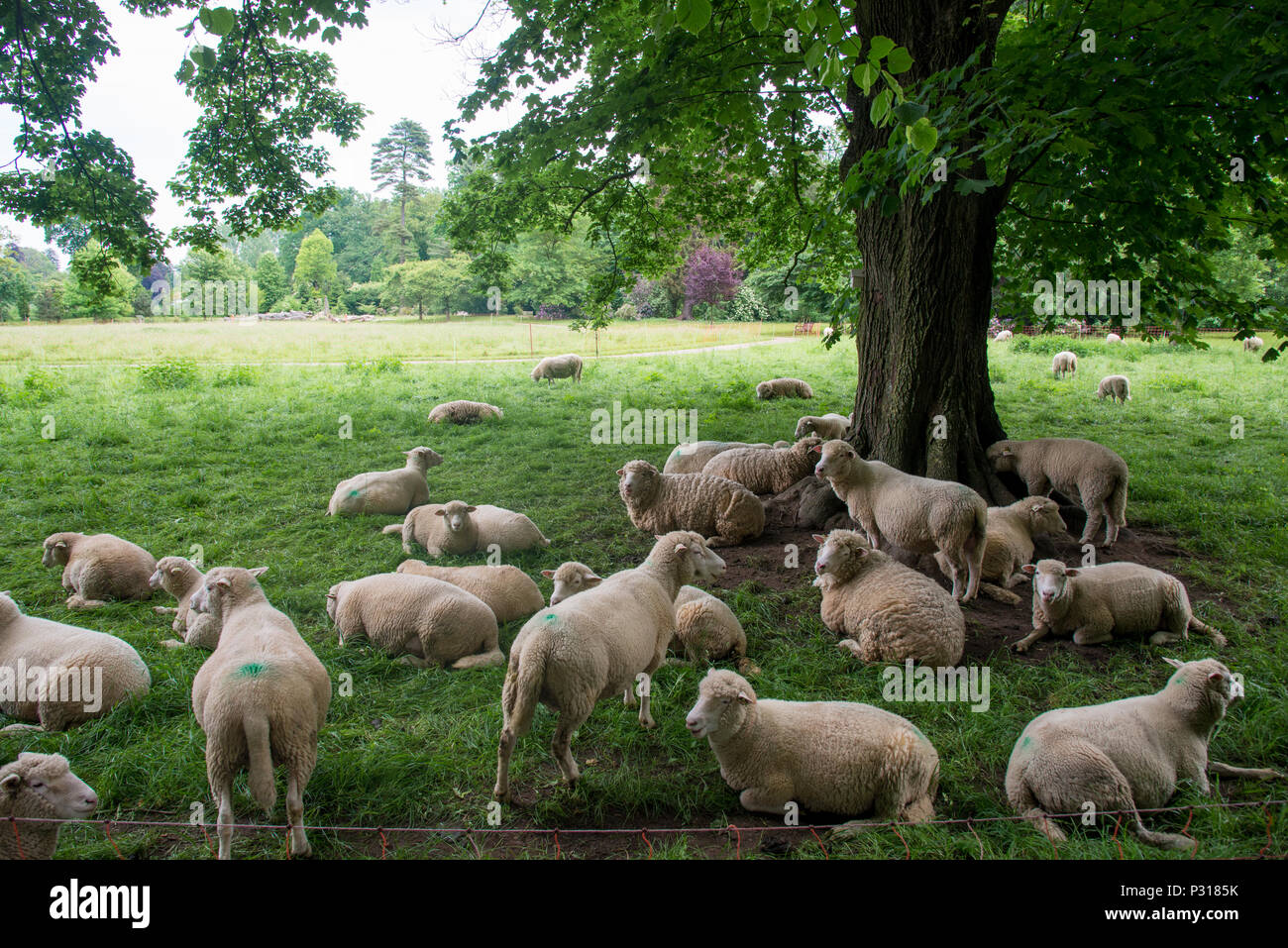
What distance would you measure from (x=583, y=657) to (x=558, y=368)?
15512mm

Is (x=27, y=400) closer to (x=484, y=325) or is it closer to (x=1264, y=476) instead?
(x=484, y=325)

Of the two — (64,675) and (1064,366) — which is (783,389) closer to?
(1064,366)

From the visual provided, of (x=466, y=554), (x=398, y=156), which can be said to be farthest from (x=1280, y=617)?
(x=398, y=156)

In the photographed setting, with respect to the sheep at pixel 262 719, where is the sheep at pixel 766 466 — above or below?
above

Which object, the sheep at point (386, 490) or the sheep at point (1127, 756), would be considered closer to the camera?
the sheep at point (1127, 756)

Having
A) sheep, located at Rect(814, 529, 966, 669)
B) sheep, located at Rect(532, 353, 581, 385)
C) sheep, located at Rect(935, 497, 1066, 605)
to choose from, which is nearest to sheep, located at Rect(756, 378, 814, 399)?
sheep, located at Rect(532, 353, 581, 385)

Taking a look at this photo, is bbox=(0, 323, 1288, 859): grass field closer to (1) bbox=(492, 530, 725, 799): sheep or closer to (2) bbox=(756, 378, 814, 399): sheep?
(1) bbox=(492, 530, 725, 799): sheep

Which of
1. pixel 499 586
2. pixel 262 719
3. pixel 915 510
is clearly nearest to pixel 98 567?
pixel 499 586

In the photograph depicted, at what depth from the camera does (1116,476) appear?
6.75 meters

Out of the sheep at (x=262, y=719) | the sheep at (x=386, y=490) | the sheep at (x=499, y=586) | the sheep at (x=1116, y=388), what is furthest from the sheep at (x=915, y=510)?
the sheep at (x=1116, y=388)

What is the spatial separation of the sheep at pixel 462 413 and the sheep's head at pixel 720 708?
10.3m

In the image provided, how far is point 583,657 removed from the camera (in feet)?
11.3

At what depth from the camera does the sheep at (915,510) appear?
5504mm

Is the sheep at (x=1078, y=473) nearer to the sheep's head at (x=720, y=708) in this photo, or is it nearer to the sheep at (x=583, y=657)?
the sheep at (x=583, y=657)
